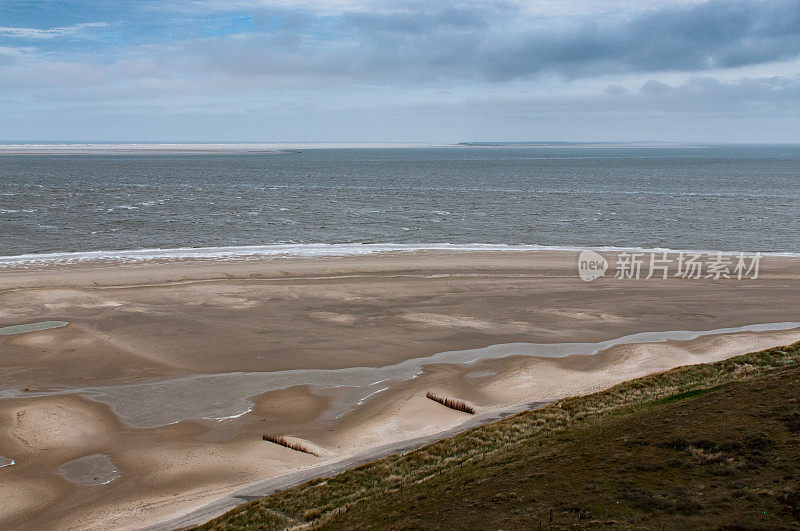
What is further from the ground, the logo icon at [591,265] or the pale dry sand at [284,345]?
the logo icon at [591,265]

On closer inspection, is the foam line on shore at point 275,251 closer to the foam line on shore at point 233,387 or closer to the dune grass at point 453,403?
the foam line on shore at point 233,387

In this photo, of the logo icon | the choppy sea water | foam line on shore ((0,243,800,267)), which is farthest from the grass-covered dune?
the choppy sea water

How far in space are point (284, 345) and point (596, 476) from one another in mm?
13883

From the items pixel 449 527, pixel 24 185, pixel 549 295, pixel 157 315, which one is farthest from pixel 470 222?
pixel 24 185

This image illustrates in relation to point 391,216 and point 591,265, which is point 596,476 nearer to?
point 591,265

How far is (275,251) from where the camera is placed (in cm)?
4062

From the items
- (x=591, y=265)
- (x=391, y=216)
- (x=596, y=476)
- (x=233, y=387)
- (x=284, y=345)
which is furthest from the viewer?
(x=391, y=216)

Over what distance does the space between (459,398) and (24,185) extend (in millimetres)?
95664

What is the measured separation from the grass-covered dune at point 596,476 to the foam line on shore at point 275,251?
27.4 m

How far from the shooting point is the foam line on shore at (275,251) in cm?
3728

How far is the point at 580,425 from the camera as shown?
13.1m

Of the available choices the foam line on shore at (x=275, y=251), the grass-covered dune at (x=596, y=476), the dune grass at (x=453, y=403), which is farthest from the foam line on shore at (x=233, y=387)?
the foam line on shore at (x=275, y=251)

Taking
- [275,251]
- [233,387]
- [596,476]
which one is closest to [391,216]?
[275,251]

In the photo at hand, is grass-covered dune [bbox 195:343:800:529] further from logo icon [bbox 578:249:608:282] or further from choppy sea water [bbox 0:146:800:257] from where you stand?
choppy sea water [bbox 0:146:800:257]
